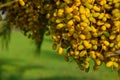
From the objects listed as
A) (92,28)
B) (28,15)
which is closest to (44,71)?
(28,15)

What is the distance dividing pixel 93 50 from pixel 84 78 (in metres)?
9.03

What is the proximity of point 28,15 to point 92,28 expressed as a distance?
876 mm

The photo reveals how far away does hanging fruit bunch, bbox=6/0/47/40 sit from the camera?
10.1ft

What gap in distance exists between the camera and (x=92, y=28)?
2.52 metres

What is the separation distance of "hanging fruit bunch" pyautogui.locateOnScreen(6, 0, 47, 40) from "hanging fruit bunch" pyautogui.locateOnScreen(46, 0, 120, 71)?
1.52 feet

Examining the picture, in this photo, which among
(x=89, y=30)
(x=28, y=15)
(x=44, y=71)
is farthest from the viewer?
(x=44, y=71)

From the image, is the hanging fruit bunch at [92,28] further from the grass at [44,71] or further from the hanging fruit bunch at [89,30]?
the grass at [44,71]

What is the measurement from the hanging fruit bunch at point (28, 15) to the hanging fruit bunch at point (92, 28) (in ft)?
1.52

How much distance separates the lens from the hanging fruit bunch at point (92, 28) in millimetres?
2500

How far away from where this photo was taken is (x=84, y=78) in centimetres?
1157

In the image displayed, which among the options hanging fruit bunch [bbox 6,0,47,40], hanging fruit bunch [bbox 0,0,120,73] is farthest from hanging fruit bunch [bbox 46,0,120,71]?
hanging fruit bunch [bbox 6,0,47,40]

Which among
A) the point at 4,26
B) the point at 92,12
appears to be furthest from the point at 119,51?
the point at 4,26

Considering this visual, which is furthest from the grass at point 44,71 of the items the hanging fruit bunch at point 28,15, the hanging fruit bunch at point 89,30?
the hanging fruit bunch at point 89,30

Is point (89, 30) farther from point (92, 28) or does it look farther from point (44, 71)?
point (44, 71)
